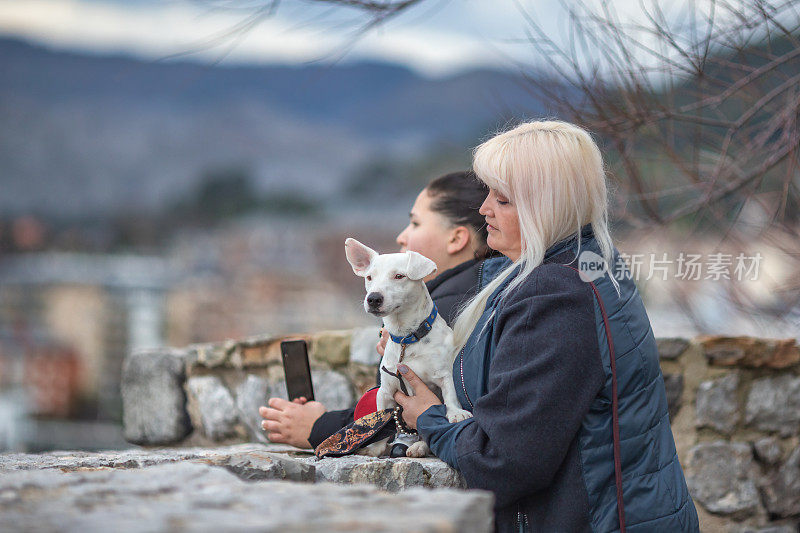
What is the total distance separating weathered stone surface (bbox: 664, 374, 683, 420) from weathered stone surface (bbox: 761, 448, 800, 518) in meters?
0.57

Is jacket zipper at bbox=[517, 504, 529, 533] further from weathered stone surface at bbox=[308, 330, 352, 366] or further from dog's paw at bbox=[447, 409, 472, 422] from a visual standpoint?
weathered stone surface at bbox=[308, 330, 352, 366]

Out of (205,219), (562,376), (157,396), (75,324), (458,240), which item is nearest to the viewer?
(562,376)

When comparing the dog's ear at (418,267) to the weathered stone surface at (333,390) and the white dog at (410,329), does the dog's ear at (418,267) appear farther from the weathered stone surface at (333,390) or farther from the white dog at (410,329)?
the weathered stone surface at (333,390)

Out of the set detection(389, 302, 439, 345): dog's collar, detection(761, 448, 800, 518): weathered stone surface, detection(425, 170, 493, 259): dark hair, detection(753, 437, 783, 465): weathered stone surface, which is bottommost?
detection(761, 448, 800, 518): weathered stone surface

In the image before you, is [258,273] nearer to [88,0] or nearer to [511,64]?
[511,64]

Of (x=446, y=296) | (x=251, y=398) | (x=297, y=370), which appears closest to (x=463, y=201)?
(x=446, y=296)

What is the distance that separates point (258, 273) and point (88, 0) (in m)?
24.0

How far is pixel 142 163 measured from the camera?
30.6 meters

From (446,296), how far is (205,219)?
85.0 feet

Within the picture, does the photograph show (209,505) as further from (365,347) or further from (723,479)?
(723,479)

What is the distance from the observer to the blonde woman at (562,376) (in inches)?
64.8

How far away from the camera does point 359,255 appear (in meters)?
2.10

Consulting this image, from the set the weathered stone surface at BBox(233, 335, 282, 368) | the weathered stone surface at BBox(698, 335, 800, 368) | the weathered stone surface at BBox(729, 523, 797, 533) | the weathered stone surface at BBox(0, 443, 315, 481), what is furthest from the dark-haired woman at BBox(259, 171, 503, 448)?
the weathered stone surface at BBox(729, 523, 797, 533)

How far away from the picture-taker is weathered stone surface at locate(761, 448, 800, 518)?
10.9 feet
